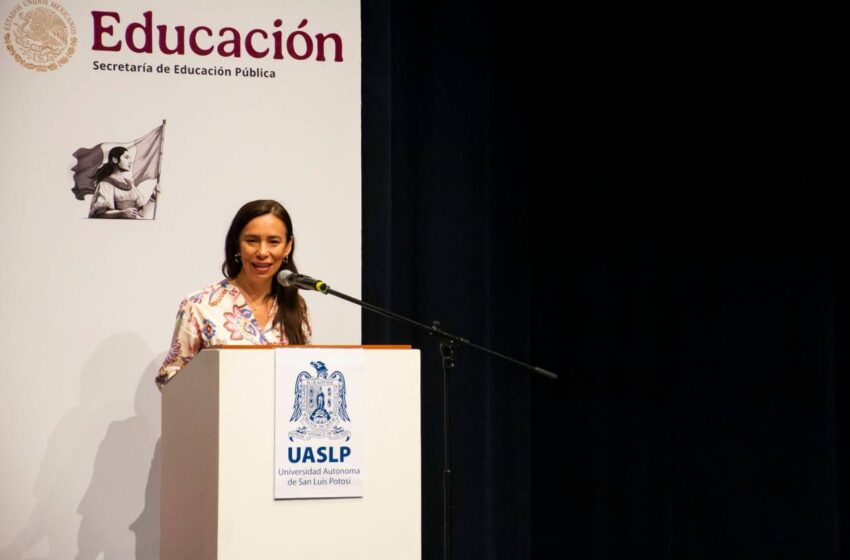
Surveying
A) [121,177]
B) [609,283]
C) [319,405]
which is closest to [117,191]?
[121,177]

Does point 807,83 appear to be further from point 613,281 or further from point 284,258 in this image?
point 284,258

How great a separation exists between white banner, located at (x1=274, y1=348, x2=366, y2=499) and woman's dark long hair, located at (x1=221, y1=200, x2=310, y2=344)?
0.77m

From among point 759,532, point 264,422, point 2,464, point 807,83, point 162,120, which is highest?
point 807,83

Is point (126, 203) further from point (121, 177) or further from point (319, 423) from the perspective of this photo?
point (319, 423)

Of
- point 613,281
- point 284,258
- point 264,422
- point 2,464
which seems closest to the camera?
point 264,422

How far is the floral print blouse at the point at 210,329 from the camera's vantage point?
10.6 ft

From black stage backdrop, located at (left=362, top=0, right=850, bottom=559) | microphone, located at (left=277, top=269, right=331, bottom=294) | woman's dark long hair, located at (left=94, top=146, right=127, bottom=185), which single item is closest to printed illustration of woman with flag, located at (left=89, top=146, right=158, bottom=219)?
woman's dark long hair, located at (left=94, top=146, right=127, bottom=185)

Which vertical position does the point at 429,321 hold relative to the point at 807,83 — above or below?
below

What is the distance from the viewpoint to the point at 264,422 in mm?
2482

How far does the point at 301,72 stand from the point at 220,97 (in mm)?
320

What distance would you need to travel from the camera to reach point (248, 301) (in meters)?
3.35

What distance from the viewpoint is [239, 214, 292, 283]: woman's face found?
130 inches

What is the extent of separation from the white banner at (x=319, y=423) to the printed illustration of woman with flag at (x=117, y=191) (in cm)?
161

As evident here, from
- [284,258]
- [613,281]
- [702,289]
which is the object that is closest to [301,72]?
[284,258]
